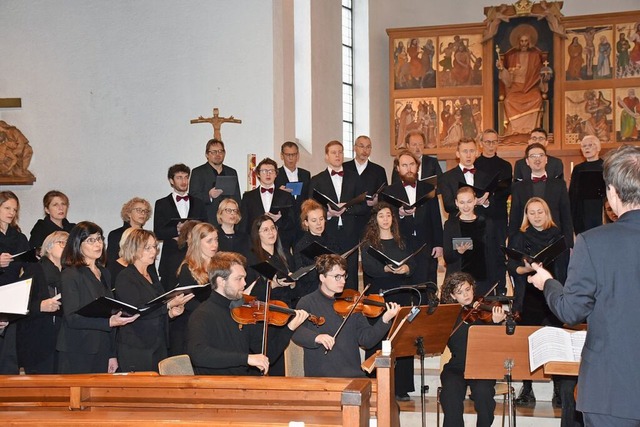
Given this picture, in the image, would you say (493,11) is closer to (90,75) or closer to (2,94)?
(90,75)

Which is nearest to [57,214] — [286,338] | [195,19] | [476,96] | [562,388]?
[286,338]

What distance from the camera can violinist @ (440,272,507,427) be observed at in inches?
237

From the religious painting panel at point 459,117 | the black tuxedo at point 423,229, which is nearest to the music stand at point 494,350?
the black tuxedo at point 423,229

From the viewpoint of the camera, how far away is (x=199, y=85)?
1080 cm

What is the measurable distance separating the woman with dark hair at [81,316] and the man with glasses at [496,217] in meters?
3.31

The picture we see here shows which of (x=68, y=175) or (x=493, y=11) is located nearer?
(x=68, y=175)

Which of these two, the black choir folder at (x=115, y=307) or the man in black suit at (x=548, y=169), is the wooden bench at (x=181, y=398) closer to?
the black choir folder at (x=115, y=307)

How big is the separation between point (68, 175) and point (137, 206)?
3.62m

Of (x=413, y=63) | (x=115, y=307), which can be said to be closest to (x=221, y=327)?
(x=115, y=307)

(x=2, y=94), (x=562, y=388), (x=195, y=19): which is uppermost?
(x=195, y=19)

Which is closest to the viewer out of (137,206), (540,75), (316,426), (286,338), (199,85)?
(316,426)

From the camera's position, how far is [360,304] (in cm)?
573

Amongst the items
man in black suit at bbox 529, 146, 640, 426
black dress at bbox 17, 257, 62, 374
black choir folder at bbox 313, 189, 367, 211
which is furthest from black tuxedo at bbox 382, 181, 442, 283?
man in black suit at bbox 529, 146, 640, 426

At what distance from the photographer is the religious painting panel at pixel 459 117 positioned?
48.4ft
